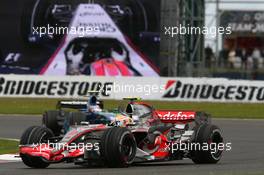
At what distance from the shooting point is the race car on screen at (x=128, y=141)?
47.0 ft

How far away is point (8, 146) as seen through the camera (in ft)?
66.2

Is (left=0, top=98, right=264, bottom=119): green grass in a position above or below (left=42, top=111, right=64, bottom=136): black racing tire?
below

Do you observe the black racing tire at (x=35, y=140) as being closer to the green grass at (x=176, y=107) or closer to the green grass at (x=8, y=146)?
the green grass at (x=8, y=146)

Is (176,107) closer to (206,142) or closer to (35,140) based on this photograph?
(206,142)

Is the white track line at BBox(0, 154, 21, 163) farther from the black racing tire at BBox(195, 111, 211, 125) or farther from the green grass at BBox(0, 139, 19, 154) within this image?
the black racing tire at BBox(195, 111, 211, 125)

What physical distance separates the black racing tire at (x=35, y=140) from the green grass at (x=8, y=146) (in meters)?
4.09

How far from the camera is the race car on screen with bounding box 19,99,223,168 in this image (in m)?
14.3

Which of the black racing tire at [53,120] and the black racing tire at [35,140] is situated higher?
the black racing tire at [35,140]

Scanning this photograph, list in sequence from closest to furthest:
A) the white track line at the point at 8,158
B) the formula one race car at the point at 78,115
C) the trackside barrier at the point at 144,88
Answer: the formula one race car at the point at 78,115, the white track line at the point at 8,158, the trackside barrier at the point at 144,88

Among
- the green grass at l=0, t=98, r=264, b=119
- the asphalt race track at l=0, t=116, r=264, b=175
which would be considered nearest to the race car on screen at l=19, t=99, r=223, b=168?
the asphalt race track at l=0, t=116, r=264, b=175

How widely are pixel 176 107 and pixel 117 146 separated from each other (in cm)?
2018

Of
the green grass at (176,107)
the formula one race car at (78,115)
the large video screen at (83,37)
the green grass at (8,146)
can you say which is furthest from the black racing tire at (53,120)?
the large video screen at (83,37)

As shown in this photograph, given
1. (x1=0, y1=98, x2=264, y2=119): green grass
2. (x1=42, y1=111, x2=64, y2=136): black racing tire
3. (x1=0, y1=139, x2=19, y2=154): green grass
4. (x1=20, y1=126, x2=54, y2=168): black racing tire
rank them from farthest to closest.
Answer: (x1=0, y1=98, x2=264, y2=119): green grass, (x1=0, y1=139, x2=19, y2=154): green grass, (x1=42, y1=111, x2=64, y2=136): black racing tire, (x1=20, y1=126, x2=54, y2=168): black racing tire

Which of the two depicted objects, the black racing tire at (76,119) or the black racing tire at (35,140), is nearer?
the black racing tire at (35,140)
